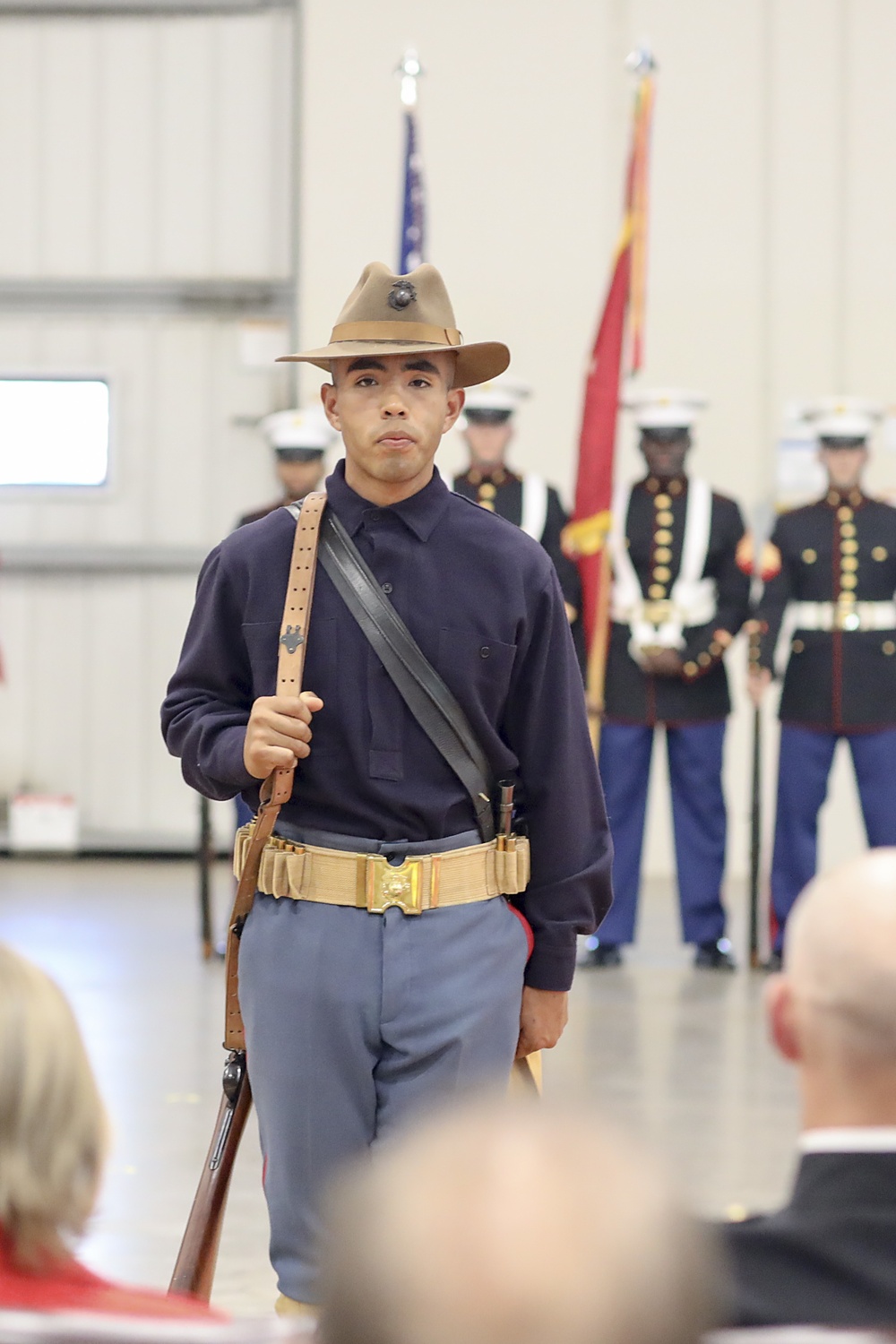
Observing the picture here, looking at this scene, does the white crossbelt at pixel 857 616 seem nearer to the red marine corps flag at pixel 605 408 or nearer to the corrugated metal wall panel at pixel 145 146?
the red marine corps flag at pixel 605 408

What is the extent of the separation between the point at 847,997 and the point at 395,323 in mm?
1208

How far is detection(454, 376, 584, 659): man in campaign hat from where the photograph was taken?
236 inches

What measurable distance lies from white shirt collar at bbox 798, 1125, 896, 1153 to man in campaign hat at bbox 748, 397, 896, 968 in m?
4.64

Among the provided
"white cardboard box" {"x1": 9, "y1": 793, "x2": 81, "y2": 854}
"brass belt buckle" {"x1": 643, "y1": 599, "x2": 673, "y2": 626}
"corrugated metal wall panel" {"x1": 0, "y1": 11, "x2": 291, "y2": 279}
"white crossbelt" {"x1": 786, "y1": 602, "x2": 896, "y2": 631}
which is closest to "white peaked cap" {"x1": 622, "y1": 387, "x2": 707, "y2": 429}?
"brass belt buckle" {"x1": 643, "y1": 599, "x2": 673, "y2": 626}

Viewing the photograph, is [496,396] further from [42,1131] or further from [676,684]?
[42,1131]

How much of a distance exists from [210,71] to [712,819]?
4219 mm

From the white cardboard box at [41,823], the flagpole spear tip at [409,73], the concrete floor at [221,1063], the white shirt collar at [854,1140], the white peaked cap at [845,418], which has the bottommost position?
the white cardboard box at [41,823]

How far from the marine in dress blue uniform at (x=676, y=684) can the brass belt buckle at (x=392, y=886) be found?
3.83 m

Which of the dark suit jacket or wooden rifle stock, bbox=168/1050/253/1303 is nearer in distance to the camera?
the dark suit jacket

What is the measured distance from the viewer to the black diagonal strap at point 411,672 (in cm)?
207

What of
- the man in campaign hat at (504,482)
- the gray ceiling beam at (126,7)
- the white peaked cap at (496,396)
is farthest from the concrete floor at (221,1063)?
the gray ceiling beam at (126,7)

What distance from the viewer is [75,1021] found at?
1.18 meters

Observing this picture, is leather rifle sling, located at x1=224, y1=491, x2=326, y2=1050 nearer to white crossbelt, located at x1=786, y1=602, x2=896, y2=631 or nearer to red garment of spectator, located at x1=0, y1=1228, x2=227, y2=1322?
red garment of spectator, located at x1=0, y1=1228, x2=227, y2=1322

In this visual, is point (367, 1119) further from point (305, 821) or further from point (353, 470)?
point (353, 470)
